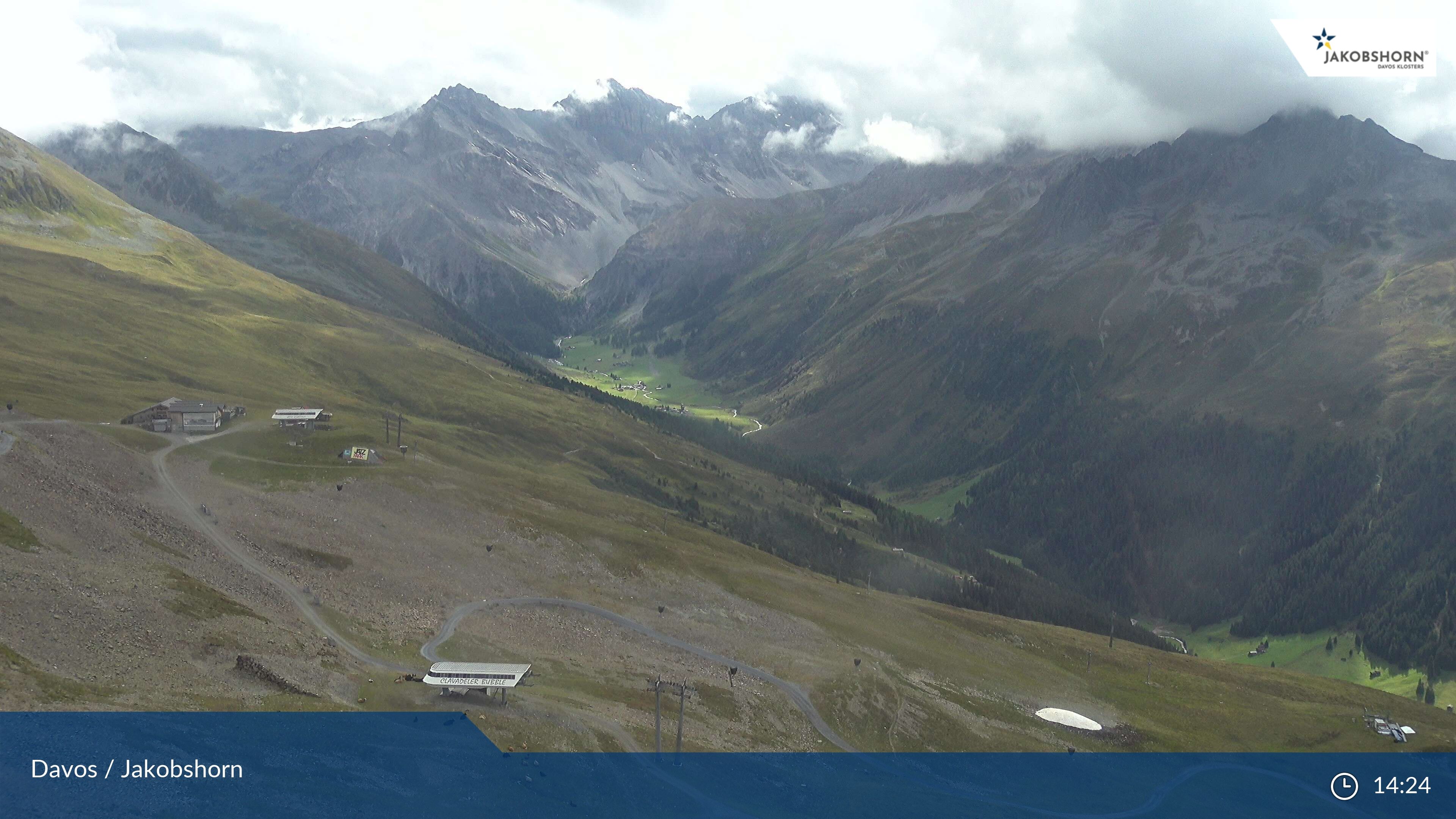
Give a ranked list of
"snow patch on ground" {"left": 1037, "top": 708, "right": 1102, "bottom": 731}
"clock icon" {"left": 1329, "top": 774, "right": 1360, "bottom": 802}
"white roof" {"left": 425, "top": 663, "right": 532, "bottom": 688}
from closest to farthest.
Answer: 1. "white roof" {"left": 425, "top": 663, "right": 532, "bottom": 688}
2. "clock icon" {"left": 1329, "top": 774, "right": 1360, "bottom": 802}
3. "snow patch on ground" {"left": 1037, "top": 708, "right": 1102, "bottom": 731}

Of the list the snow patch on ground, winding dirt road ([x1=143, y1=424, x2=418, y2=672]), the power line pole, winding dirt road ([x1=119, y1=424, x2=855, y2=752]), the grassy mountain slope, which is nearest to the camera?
the grassy mountain slope

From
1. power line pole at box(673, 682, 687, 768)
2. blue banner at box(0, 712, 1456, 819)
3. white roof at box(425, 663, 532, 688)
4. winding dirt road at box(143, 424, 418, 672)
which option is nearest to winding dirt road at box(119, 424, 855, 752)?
winding dirt road at box(143, 424, 418, 672)

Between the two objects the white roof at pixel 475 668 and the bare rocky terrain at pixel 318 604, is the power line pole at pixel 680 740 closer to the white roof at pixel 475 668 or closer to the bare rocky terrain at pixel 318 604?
the bare rocky terrain at pixel 318 604

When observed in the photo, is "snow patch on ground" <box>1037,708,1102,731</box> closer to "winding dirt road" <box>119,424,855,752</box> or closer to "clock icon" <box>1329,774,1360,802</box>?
"clock icon" <box>1329,774,1360,802</box>

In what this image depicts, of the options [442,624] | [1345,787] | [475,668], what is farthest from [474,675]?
[1345,787]

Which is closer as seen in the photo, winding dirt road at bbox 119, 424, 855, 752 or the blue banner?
the blue banner

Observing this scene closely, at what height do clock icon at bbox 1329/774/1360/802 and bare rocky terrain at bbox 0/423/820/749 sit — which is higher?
bare rocky terrain at bbox 0/423/820/749

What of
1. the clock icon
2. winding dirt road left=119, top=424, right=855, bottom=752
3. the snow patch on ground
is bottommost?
the clock icon

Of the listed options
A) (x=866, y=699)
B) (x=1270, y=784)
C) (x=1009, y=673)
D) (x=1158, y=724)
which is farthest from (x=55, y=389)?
(x=1270, y=784)
